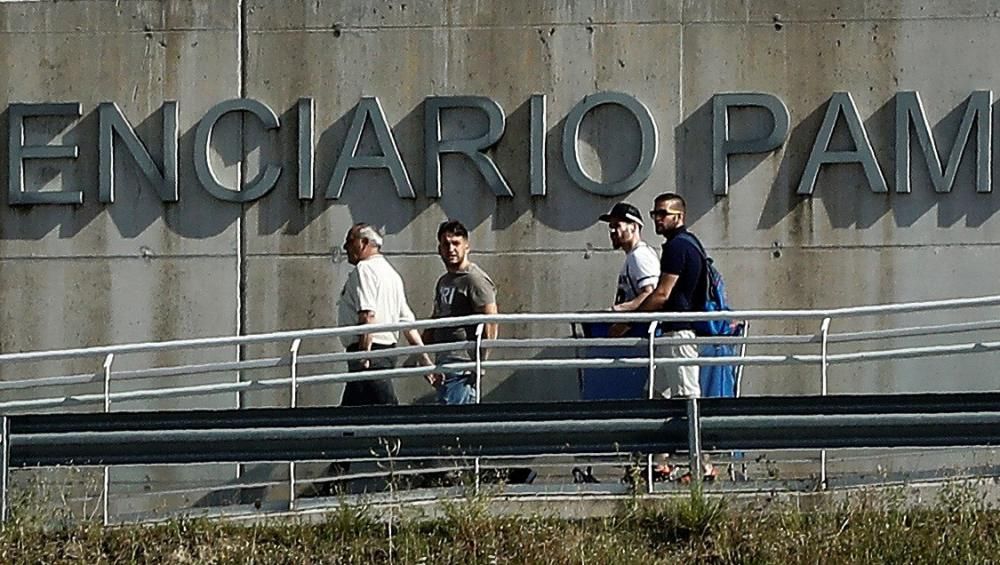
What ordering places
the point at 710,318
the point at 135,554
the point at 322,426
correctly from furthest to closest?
the point at 710,318 < the point at 322,426 < the point at 135,554

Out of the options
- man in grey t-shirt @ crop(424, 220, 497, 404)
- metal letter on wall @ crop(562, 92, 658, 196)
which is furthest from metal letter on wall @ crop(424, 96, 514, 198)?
man in grey t-shirt @ crop(424, 220, 497, 404)

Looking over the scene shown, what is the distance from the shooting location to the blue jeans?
11.7 meters

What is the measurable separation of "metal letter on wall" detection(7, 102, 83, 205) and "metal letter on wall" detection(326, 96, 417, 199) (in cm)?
192

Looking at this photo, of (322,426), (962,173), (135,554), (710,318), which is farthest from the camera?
(962,173)

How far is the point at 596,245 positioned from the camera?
13.8 metres

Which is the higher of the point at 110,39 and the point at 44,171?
the point at 110,39

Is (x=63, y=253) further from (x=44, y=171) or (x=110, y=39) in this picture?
(x=110, y=39)

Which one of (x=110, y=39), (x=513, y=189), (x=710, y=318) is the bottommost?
(x=710, y=318)

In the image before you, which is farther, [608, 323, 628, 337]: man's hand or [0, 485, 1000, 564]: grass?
[608, 323, 628, 337]: man's hand

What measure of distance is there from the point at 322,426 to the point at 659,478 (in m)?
2.14

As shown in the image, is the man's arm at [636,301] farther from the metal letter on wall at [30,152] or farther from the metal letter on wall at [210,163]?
the metal letter on wall at [30,152]

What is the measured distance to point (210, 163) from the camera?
1409cm

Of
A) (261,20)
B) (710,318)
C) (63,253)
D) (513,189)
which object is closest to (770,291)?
(513,189)

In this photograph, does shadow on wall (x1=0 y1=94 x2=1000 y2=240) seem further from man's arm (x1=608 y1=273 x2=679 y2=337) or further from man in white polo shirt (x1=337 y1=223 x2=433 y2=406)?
man's arm (x1=608 y1=273 x2=679 y2=337)
